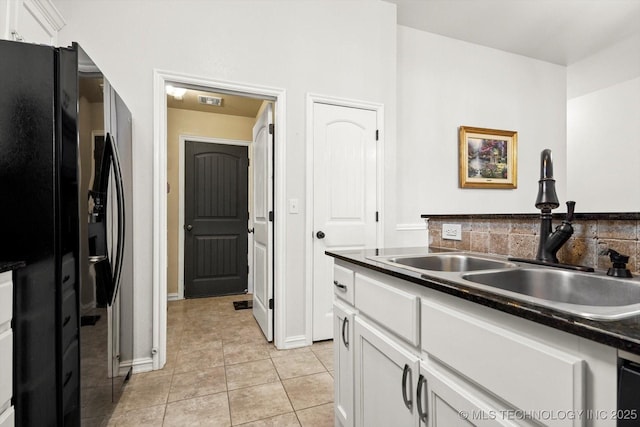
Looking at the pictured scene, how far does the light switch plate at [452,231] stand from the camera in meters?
1.61

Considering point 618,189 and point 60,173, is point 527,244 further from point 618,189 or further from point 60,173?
point 618,189

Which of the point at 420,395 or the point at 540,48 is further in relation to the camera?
the point at 540,48

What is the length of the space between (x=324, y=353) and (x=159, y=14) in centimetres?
280

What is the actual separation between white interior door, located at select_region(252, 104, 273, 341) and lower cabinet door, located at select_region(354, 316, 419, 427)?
1469 mm

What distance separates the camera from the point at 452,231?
5.45 feet

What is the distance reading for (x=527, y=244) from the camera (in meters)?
1.26

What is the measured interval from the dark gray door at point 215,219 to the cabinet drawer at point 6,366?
3.17 m

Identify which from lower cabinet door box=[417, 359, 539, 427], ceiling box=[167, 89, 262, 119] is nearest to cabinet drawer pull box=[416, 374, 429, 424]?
lower cabinet door box=[417, 359, 539, 427]

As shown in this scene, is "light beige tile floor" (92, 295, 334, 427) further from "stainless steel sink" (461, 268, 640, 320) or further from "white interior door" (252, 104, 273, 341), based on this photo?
"stainless steel sink" (461, 268, 640, 320)

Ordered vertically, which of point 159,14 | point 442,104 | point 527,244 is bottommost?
point 527,244

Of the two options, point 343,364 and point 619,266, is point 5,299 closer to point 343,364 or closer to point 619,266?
point 343,364

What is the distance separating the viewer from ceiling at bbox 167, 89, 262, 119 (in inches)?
149

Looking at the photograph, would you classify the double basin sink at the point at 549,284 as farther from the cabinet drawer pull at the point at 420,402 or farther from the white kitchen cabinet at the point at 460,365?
the cabinet drawer pull at the point at 420,402

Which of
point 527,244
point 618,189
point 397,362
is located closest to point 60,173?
point 397,362
